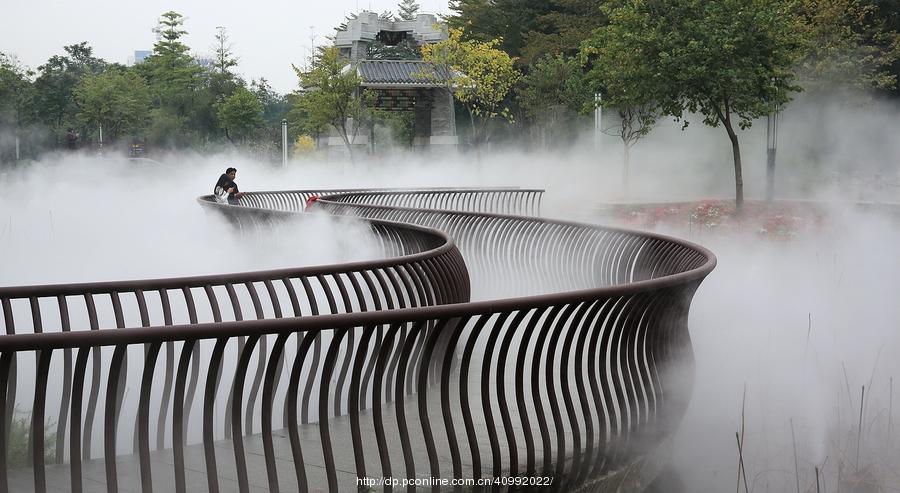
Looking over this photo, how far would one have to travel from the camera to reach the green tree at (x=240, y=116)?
70.9 meters

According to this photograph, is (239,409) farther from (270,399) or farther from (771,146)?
(771,146)

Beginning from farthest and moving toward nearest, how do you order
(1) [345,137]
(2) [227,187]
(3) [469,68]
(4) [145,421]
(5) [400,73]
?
(5) [400,73] → (1) [345,137] → (3) [469,68] → (2) [227,187] → (4) [145,421]

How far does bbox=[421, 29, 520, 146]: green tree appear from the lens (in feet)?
167

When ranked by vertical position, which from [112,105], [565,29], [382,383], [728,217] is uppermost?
[565,29]

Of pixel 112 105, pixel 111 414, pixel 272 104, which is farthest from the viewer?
pixel 272 104

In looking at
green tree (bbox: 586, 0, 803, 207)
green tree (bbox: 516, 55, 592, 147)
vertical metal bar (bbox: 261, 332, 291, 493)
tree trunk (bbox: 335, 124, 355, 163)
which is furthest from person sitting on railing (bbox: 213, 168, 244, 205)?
tree trunk (bbox: 335, 124, 355, 163)

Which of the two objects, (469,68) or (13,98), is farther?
(13,98)

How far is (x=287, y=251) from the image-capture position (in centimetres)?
1515

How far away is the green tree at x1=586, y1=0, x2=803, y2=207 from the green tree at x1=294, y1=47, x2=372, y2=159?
25205mm

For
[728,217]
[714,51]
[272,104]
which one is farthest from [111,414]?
[272,104]

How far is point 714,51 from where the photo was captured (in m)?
26.3

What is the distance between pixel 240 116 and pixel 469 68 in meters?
24.7

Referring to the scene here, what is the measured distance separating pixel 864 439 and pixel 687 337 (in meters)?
2.12

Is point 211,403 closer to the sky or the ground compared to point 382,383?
closer to the sky
